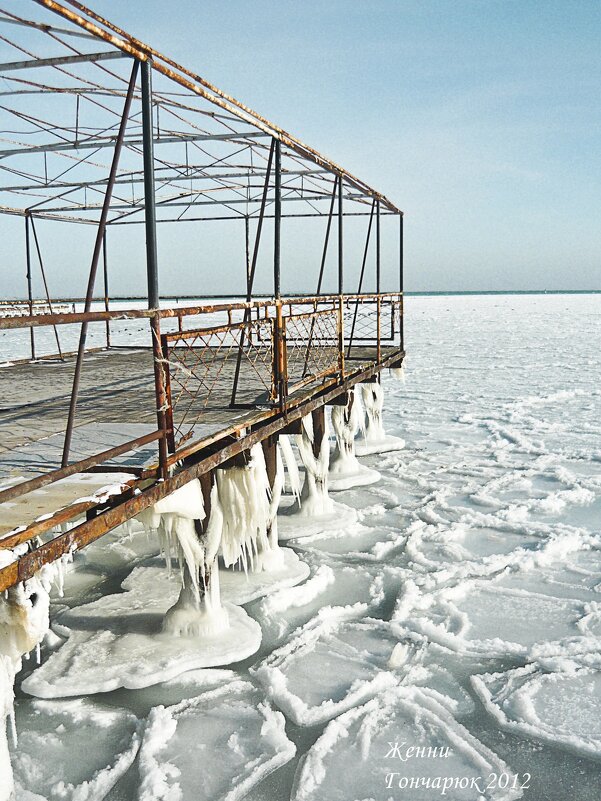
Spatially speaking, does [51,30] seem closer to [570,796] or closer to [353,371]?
[570,796]

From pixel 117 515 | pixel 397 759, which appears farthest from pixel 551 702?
pixel 117 515

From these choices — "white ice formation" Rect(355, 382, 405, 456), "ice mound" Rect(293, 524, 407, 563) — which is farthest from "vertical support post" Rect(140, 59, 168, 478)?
"white ice formation" Rect(355, 382, 405, 456)

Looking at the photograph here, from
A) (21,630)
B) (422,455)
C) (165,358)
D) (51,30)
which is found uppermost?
(51,30)

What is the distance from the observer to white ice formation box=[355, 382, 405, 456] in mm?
13992

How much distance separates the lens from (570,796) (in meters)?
4.41

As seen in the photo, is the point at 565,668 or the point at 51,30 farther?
the point at 565,668

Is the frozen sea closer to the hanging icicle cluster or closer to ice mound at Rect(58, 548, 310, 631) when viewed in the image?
ice mound at Rect(58, 548, 310, 631)

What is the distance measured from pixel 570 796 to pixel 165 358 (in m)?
3.84

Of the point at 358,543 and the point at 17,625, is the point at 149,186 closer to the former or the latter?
the point at 17,625

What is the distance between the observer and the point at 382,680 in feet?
18.9

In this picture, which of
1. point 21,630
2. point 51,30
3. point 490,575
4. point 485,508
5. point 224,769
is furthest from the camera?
Result: point 485,508

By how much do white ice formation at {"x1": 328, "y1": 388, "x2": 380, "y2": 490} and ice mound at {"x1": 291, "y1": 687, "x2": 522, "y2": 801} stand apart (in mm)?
6443

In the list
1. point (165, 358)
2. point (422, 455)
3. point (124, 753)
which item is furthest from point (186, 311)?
point (422, 455)

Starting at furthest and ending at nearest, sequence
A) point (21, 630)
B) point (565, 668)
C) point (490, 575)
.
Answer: point (490, 575)
point (565, 668)
point (21, 630)
